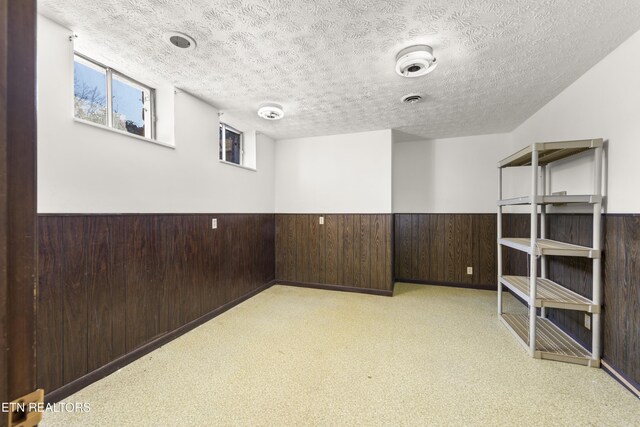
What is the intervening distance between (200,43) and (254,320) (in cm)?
250

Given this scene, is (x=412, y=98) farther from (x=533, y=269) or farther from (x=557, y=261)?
(x=557, y=261)

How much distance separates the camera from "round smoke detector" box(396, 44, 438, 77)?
1819mm

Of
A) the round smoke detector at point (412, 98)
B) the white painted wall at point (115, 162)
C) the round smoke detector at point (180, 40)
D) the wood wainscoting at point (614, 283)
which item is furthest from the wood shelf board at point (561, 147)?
the white painted wall at point (115, 162)

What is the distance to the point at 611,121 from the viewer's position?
1.92 meters

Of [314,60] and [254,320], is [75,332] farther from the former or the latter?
[314,60]

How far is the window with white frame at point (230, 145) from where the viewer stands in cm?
329

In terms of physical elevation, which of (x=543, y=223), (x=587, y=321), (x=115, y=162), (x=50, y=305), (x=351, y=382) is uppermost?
(x=115, y=162)

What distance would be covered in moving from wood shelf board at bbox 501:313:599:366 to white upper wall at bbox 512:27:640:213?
3.68 ft

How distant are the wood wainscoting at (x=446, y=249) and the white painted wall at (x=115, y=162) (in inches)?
108

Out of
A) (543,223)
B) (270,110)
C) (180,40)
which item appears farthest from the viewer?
(270,110)

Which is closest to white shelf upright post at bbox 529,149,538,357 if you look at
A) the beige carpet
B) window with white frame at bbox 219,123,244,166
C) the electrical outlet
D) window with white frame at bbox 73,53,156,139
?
the beige carpet

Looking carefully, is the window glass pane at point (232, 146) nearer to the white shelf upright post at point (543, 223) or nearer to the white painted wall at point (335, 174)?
the white painted wall at point (335, 174)

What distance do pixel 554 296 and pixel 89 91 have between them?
12.9ft

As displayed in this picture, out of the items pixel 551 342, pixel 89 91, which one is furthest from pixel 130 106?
pixel 551 342
